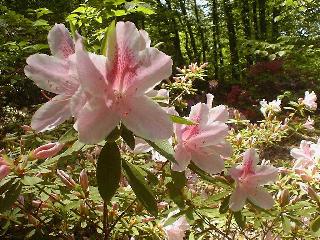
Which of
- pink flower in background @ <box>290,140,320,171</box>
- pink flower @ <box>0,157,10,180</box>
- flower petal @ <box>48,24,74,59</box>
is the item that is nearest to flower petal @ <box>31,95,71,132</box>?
flower petal @ <box>48,24,74,59</box>

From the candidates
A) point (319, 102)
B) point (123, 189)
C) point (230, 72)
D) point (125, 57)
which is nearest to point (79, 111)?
point (125, 57)

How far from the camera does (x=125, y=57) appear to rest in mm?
765

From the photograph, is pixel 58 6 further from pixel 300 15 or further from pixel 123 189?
pixel 123 189

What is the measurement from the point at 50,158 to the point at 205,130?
14.8 inches

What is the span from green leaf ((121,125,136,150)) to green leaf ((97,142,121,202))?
0.03 metres

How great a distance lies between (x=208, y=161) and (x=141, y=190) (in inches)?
8.3

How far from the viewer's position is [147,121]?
77cm

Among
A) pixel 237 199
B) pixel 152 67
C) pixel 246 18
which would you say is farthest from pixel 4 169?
pixel 246 18

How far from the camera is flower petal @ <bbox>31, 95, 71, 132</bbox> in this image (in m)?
0.81

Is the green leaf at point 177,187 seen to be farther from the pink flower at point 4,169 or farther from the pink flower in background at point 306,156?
the pink flower in background at point 306,156

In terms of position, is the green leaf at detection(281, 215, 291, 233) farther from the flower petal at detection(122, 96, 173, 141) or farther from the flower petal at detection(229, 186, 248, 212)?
the flower petal at detection(122, 96, 173, 141)

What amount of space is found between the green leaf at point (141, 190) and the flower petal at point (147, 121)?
0.38 feet

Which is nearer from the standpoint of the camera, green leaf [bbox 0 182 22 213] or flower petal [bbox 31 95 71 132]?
flower petal [bbox 31 95 71 132]

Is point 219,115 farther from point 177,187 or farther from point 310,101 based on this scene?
point 310,101
